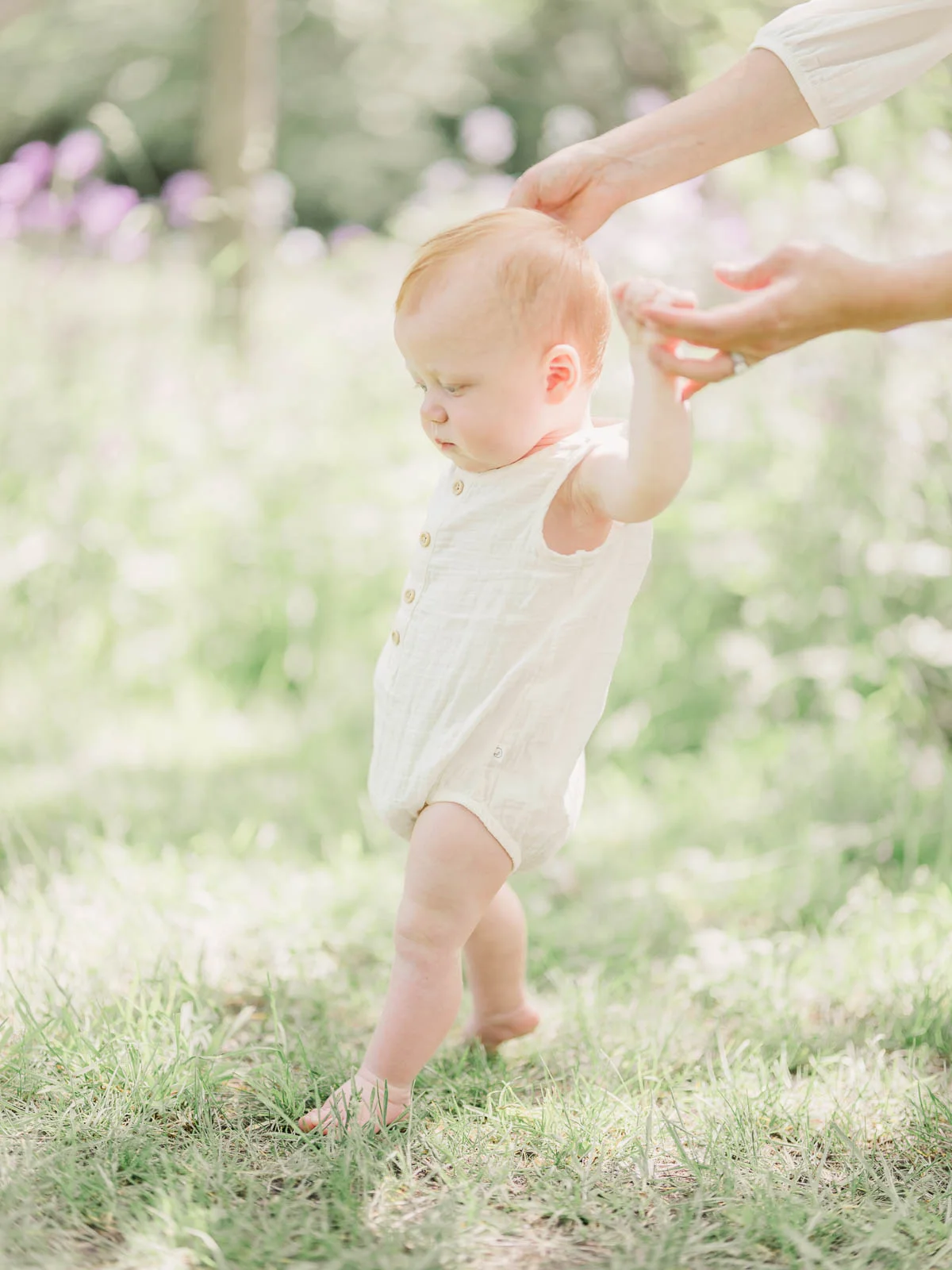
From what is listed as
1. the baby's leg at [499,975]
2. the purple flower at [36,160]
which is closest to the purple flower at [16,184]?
the purple flower at [36,160]

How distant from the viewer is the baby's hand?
1.53 meters

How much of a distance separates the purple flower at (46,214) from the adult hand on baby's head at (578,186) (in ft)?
8.83

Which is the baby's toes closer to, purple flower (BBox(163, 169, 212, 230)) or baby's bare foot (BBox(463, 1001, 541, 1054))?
baby's bare foot (BBox(463, 1001, 541, 1054))

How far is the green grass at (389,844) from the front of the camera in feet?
5.50

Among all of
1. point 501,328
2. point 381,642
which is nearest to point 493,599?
point 501,328

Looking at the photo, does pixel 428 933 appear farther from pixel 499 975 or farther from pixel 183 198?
pixel 183 198

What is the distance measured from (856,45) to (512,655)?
3.38ft

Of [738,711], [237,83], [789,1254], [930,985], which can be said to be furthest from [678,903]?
[237,83]

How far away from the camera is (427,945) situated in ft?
6.02

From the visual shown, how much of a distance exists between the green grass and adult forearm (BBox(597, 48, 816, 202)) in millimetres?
1360

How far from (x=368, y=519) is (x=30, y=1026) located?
2272 millimetres

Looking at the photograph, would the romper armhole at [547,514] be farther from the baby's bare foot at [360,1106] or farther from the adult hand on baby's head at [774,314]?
the baby's bare foot at [360,1106]

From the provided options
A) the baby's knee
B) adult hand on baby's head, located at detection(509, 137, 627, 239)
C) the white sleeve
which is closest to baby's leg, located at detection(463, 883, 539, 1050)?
the baby's knee

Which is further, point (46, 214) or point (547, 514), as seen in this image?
point (46, 214)
